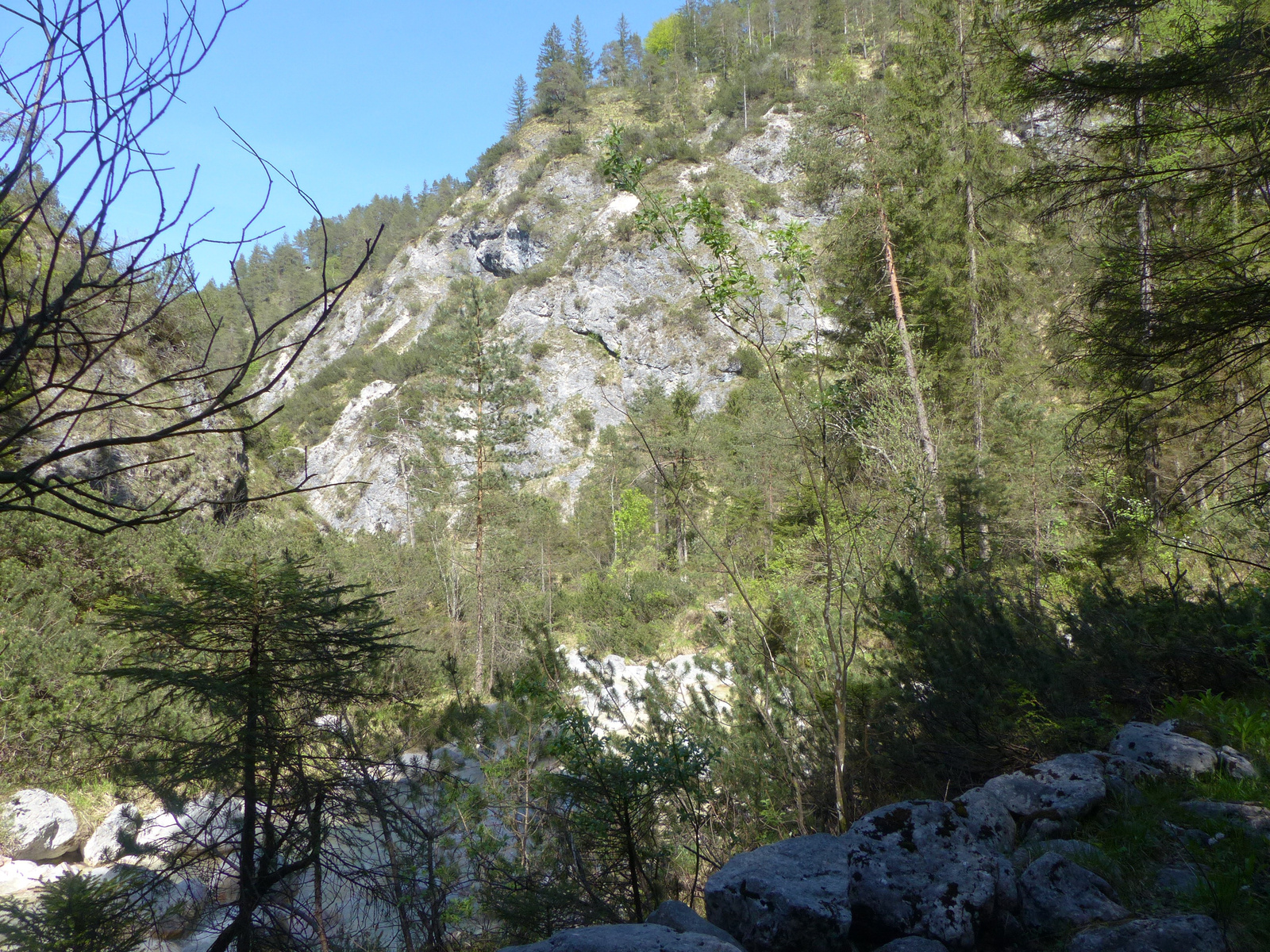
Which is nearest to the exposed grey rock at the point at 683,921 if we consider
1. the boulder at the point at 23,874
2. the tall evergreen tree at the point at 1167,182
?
the tall evergreen tree at the point at 1167,182

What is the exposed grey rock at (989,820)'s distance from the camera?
2.97 m

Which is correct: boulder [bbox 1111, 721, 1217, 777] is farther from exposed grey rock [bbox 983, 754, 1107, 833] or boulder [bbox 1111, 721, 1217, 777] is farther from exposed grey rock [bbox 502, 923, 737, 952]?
exposed grey rock [bbox 502, 923, 737, 952]

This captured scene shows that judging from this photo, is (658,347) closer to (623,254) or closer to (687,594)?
(623,254)

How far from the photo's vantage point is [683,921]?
276 centimetres

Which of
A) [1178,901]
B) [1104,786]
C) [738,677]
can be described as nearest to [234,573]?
[738,677]

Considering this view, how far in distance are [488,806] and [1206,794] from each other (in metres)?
3.93

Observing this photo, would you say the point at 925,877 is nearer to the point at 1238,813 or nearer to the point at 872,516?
the point at 1238,813

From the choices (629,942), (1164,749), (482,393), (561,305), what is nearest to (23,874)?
(629,942)

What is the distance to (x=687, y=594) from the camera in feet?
21.3

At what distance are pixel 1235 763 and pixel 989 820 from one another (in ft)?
4.43

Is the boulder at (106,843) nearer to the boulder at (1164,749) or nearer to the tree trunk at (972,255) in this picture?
the boulder at (1164,749)

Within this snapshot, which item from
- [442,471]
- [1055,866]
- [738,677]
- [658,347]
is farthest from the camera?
[658,347]

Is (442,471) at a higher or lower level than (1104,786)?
higher

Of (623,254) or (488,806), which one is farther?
(623,254)
